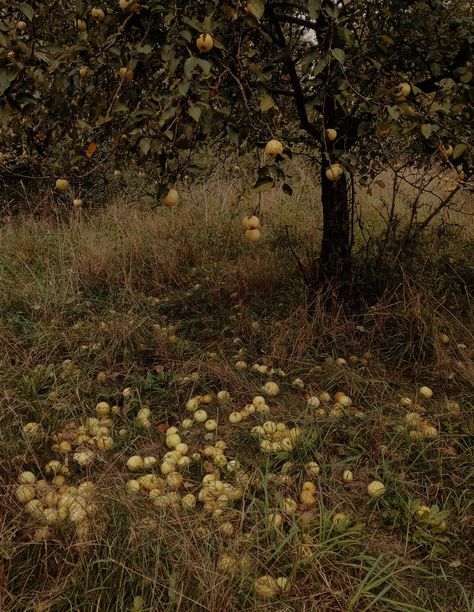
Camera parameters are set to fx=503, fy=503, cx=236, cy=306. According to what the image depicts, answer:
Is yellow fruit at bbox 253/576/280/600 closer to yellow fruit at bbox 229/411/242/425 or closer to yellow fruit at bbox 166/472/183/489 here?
yellow fruit at bbox 166/472/183/489

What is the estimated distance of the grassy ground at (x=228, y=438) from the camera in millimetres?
1563

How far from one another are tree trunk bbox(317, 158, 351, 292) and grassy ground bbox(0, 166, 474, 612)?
10.4 inches

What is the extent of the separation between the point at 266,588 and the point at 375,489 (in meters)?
0.63

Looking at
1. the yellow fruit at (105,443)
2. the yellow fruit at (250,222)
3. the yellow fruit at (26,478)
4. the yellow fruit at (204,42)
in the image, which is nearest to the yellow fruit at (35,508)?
the yellow fruit at (26,478)

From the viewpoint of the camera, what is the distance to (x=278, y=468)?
2068mm

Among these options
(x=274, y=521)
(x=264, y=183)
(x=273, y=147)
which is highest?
(x=273, y=147)

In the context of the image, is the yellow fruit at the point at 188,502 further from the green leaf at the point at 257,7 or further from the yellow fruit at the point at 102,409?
the green leaf at the point at 257,7

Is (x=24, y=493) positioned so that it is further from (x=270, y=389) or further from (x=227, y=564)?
(x=270, y=389)

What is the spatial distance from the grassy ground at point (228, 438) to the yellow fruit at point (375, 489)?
4 centimetres

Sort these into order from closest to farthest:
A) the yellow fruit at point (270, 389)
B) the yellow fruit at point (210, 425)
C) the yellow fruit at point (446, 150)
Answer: the yellow fruit at point (446, 150)
the yellow fruit at point (210, 425)
the yellow fruit at point (270, 389)

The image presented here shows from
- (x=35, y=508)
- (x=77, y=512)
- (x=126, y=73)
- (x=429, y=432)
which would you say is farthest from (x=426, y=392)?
(x=126, y=73)

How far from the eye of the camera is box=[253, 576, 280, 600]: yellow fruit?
1.49 metres

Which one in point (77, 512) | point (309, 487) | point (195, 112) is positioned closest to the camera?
point (195, 112)

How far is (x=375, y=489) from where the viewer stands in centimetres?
192
